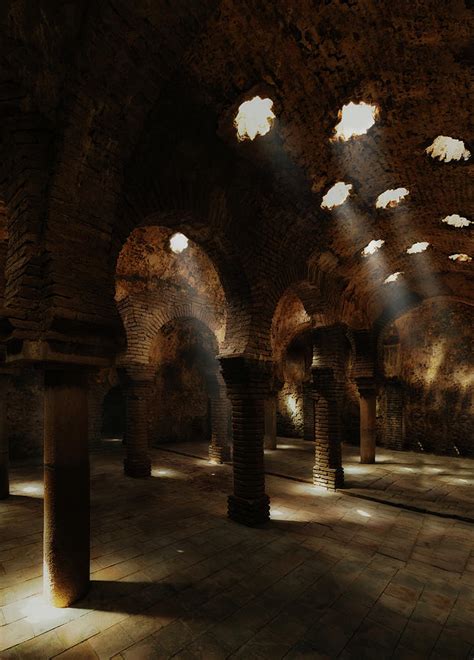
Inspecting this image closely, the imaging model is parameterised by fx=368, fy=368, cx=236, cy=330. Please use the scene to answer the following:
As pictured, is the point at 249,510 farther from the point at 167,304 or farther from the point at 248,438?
the point at 167,304

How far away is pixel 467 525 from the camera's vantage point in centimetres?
673

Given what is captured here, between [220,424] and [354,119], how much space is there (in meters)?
9.05

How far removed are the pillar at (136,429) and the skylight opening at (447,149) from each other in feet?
26.3

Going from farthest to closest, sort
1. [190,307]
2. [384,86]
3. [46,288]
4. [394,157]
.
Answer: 1. [190,307]
2. [394,157]
3. [384,86]
4. [46,288]

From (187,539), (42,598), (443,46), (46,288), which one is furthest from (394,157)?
(42,598)

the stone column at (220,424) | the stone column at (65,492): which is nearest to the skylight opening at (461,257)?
the stone column at (220,424)

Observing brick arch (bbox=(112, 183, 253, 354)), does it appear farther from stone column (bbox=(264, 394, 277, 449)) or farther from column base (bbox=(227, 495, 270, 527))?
stone column (bbox=(264, 394, 277, 449))

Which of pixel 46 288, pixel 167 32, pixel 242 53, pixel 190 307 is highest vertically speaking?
pixel 242 53

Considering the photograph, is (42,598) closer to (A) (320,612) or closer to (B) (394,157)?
(A) (320,612)

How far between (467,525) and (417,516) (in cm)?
83

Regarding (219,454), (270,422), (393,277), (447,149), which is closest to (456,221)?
(447,149)

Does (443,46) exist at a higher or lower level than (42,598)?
higher

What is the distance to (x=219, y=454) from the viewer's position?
1175cm

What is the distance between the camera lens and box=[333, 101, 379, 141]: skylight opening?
525cm
